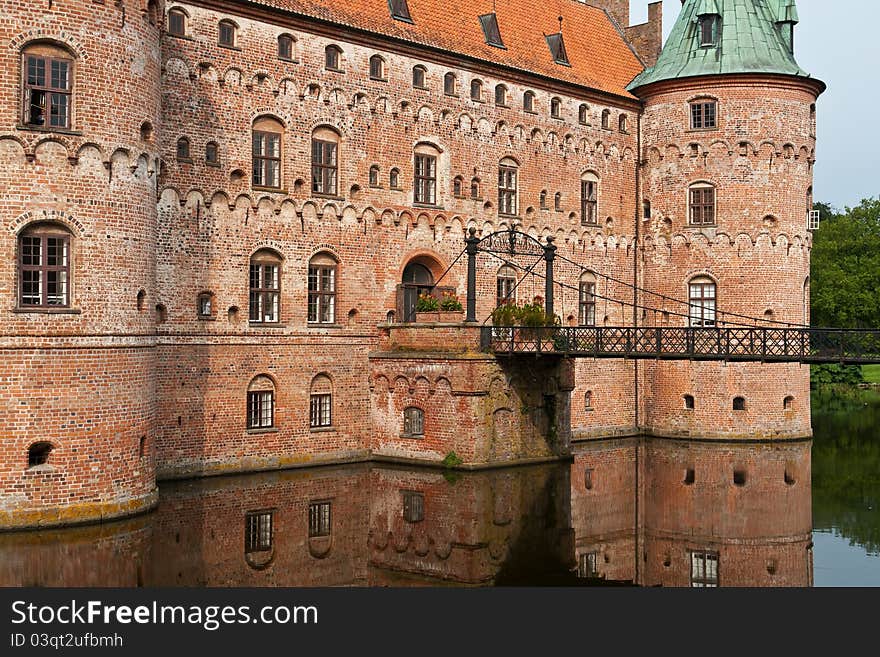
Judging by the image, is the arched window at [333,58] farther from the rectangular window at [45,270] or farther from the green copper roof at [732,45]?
the green copper roof at [732,45]

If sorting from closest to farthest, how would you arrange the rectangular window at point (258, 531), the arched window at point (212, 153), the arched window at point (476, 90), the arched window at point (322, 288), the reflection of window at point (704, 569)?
the reflection of window at point (704, 569)
the rectangular window at point (258, 531)
the arched window at point (212, 153)
the arched window at point (322, 288)
the arched window at point (476, 90)

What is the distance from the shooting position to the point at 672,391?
35.6m

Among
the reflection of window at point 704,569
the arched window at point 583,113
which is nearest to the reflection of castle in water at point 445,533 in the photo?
the reflection of window at point 704,569

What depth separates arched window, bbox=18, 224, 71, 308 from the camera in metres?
19.7

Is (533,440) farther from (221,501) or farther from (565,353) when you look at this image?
(221,501)

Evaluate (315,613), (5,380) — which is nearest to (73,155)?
(5,380)

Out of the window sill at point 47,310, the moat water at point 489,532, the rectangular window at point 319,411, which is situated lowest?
the moat water at point 489,532

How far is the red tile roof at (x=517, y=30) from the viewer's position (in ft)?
94.4

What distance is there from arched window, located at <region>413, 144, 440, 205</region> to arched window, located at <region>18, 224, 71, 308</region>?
1197 cm

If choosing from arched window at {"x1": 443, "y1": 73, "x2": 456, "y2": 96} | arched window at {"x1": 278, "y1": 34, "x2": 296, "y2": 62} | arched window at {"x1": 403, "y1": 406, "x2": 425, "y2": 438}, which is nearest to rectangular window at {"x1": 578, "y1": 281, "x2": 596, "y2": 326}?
arched window at {"x1": 443, "y1": 73, "x2": 456, "y2": 96}

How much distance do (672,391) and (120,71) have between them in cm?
2134

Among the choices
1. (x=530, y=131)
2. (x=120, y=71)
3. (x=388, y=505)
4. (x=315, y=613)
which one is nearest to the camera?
(x=315, y=613)

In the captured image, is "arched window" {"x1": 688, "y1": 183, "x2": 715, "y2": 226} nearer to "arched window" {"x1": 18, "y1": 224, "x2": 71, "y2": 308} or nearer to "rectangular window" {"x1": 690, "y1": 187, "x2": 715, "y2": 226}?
"rectangular window" {"x1": 690, "y1": 187, "x2": 715, "y2": 226}

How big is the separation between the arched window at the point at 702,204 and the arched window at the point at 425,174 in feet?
31.7
